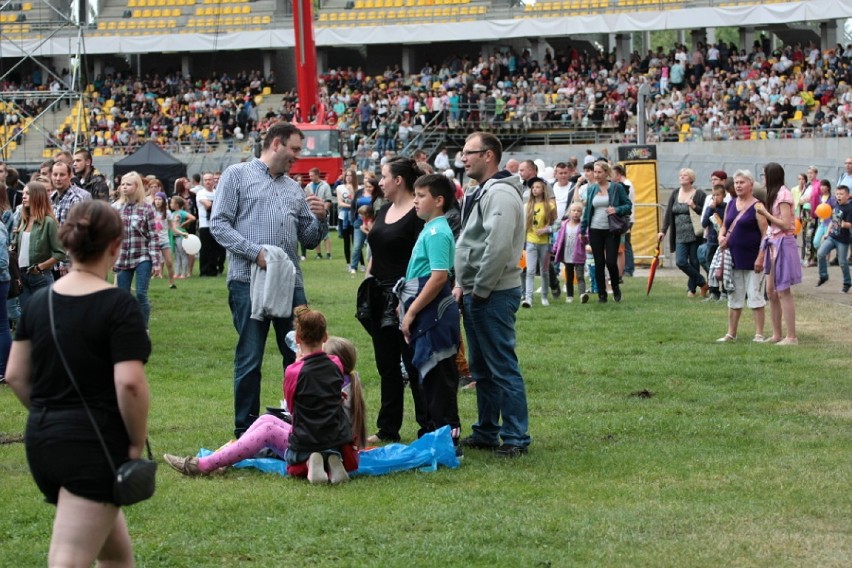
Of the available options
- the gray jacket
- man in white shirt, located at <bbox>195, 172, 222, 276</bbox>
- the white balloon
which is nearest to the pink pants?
the gray jacket

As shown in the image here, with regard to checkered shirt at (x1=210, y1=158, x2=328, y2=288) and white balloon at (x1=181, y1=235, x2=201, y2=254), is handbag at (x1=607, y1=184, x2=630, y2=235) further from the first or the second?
checkered shirt at (x1=210, y1=158, x2=328, y2=288)

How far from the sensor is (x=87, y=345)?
13.4ft

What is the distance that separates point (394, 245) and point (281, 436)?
4.74 ft

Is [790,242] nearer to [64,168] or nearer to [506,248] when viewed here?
[506,248]

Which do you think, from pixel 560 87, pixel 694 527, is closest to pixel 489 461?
pixel 694 527

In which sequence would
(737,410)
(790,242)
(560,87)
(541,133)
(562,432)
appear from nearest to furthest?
(562,432) → (737,410) → (790,242) → (541,133) → (560,87)

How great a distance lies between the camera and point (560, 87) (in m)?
46.1

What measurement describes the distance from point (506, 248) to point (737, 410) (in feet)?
8.95

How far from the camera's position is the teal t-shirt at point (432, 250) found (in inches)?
301

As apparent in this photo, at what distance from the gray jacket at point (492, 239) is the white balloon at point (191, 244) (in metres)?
14.8

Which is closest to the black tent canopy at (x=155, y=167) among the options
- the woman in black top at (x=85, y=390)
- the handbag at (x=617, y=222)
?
the handbag at (x=617, y=222)

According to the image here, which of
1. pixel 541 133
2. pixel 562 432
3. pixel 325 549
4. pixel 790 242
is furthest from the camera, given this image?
pixel 541 133

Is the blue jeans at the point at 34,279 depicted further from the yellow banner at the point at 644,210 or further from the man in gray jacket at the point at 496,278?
the yellow banner at the point at 644,210

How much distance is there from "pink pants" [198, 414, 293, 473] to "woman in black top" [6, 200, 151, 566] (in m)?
3.18
